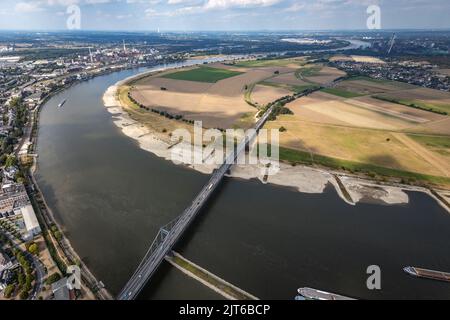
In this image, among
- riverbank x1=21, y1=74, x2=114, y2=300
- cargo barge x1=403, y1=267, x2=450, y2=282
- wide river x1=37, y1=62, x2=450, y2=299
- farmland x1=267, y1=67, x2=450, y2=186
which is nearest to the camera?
riverbank x1=21, y1=74, x2=114, y2=300

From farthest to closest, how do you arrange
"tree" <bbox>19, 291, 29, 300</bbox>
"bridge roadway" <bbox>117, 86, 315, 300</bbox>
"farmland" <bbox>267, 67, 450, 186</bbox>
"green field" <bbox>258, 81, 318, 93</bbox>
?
"green field" <bbox>258, 81, 318, 93</bbox> < "farmland" <bbox>267, 67, 450, 186</bbox> < "bridge roadway" <bbox>117, 86, 315, 300</bbox> < "tree" <bbox>19, 291, 29, 300</bbox>

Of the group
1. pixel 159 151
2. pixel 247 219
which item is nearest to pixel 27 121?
pixel 159 151

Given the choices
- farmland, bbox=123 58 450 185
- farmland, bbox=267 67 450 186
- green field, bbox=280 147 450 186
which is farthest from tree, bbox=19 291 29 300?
farmland, bbox=267 67 450 186

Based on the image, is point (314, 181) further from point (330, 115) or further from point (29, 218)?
point (29, 218)

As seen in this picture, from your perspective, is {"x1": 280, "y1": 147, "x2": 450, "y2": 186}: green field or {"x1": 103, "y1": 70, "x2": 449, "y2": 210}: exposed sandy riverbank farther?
{"x1": 280, "y1": 147, "x2": 450, "y2": 186}: green field

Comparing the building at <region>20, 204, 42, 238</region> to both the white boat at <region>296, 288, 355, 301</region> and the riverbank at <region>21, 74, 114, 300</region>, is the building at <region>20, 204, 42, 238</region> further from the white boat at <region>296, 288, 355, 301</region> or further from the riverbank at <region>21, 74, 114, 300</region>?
the white boat at <region>296, 288, 355, 301</region>

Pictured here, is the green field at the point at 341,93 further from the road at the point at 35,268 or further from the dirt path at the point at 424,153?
the road at the point at 35,268

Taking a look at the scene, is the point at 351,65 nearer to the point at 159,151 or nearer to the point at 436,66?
the point at 436,66
